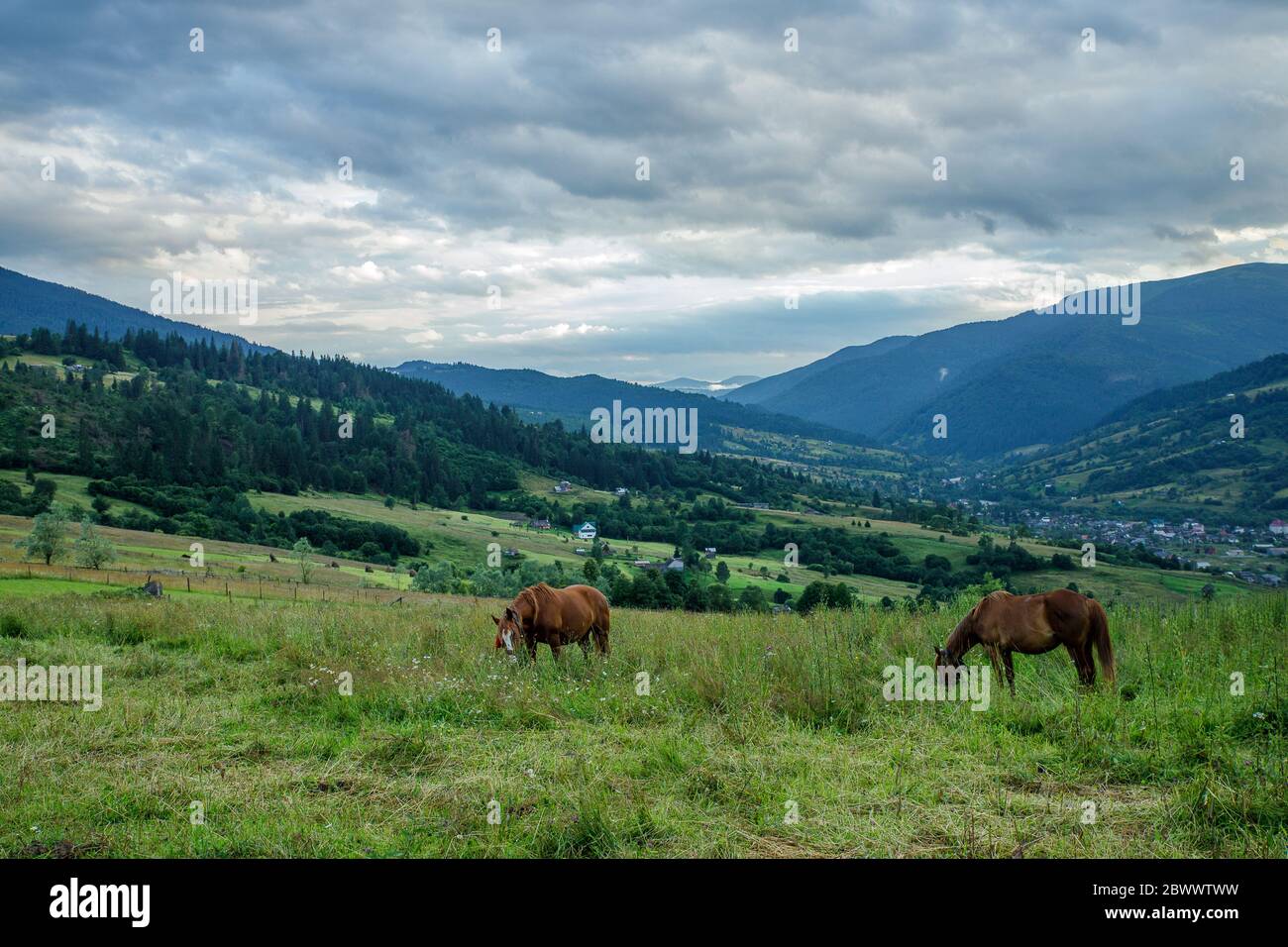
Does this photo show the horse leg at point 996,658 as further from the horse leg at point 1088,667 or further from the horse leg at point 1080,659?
the horse leg at point 1088,667

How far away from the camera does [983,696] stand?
8.36 metres

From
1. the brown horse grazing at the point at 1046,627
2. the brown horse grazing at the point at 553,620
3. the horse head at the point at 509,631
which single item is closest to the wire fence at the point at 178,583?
the brown horse grazing at the point at 553,620

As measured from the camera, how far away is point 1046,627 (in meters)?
8.59

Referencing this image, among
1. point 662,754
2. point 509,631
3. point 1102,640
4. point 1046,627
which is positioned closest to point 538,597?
point 509,631

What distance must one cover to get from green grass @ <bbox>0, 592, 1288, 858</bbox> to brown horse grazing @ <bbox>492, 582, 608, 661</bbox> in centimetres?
46

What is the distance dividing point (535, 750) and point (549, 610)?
Result: 3.51 m

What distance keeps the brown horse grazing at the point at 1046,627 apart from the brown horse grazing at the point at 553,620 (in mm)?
5432

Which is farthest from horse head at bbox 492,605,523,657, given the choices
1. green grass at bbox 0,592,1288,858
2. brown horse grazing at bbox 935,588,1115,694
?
brown horse grazing at bbox 935,588,1115,694

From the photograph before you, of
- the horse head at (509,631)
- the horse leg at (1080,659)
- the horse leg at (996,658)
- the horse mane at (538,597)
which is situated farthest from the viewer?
the horse mane at (538,597)

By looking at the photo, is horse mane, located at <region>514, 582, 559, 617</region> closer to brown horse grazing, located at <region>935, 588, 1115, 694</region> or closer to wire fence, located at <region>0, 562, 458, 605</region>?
brown horse grazing, located at <region>935, 588, 1115, 694</region>

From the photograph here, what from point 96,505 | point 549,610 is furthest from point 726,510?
point 549,610

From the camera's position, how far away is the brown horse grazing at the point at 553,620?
1030cm

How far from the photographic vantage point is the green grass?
5.48 metres
